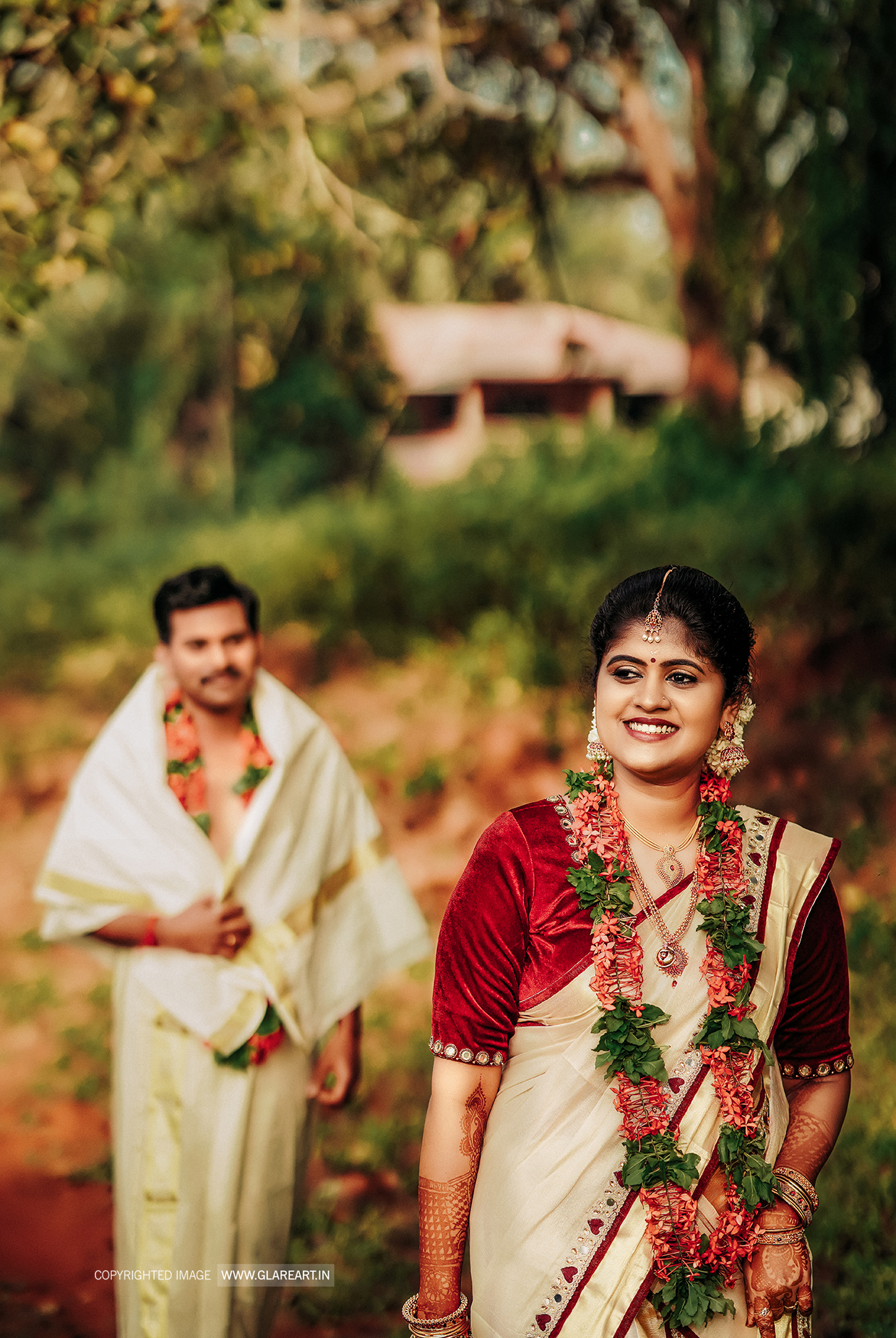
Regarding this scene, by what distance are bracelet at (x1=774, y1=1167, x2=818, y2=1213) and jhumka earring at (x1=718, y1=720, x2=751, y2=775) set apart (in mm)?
666

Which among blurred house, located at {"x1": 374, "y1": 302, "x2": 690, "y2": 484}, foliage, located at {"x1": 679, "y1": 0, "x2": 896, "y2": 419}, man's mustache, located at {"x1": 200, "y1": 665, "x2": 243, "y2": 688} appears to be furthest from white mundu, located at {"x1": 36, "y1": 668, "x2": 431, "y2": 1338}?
blurred house, located at {"x1": 374, "y1": 302, "x2": 690, "y2": 484}

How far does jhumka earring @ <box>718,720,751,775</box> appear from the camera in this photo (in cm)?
205

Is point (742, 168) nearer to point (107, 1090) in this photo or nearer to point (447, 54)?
point (447, 54)

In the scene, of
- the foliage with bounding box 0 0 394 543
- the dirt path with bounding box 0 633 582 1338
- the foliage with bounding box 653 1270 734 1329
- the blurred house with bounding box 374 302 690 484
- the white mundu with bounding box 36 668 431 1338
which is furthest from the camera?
the blurred house with bounding box 374 302 690 484

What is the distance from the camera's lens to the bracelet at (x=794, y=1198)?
199 centimetres

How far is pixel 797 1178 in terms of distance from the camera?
201 cm

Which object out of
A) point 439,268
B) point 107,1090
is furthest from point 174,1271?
point 439,268

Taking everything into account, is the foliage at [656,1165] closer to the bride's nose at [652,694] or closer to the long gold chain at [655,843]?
the long gold chain at [655,843]

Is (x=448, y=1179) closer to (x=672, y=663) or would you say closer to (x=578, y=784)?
(x=578, y=784)

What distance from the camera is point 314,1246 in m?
4.42

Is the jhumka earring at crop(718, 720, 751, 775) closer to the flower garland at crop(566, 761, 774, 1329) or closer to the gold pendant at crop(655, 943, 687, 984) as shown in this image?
the flower garland at crop(566, 761, 774, 1329)

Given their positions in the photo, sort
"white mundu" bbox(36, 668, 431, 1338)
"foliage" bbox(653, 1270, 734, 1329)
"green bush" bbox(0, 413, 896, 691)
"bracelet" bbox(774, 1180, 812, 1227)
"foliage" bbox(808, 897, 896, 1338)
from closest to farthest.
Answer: "foliage" bbox(653, 1270, 734, 1329)
"bracelet" bbox(774, 1180, 812, 1227)
"white mundu" bbox(36, 668, 431, 1338)
"foliage" bbox(808, 897, 896, 1338)
"green bush" bbox(0, 413, 896, 691)

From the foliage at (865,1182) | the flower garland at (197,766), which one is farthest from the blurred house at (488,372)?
the flower garland at (197,766)

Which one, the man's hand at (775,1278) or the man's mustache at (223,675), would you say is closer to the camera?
the man's hand at (775,1278)
